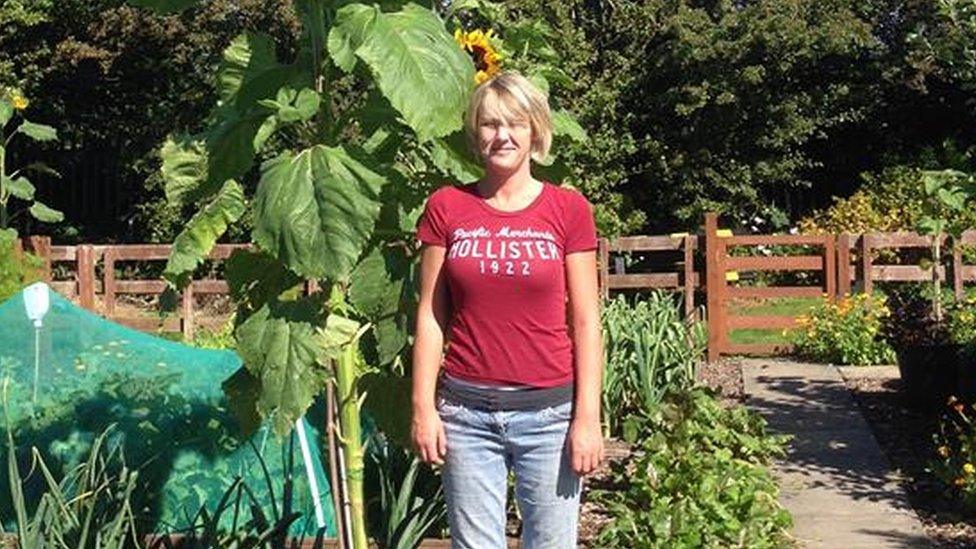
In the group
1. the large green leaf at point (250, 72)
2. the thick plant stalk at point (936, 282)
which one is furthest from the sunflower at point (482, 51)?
the thick plant stalk at point (936, 282)

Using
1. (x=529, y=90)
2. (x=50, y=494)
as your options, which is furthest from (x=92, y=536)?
(x=529, y=90)

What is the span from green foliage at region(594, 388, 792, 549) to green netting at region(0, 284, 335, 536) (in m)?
1.27

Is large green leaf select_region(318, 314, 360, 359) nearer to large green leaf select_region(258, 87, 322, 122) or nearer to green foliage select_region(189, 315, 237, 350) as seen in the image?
large green leaf select_region(258, 87, 322, 122)

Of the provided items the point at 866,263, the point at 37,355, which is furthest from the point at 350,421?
the point at 866,263

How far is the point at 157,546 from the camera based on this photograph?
4.27m

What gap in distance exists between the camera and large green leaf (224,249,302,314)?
352cm

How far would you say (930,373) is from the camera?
8.41 m

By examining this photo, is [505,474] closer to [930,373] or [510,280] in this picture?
[510,280]

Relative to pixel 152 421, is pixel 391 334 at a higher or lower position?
higher

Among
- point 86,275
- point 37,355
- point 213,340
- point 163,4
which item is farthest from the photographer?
point 86,275

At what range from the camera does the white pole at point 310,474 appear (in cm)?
443

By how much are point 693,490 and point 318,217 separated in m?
2.77

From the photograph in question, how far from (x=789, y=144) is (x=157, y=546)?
16.2 meters

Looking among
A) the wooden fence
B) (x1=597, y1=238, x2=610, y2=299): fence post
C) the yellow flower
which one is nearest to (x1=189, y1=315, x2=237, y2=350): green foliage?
the wooden fence
